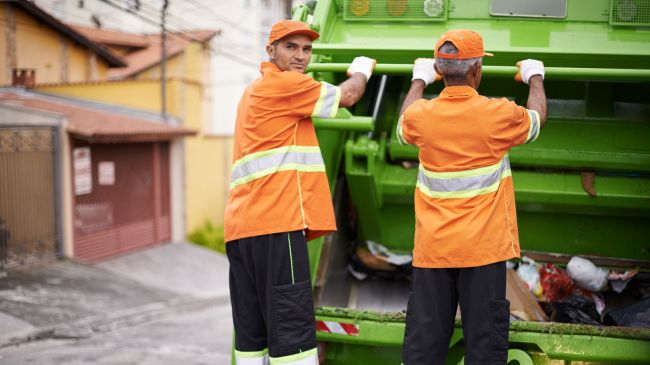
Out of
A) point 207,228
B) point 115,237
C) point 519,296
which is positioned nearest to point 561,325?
point 519,296

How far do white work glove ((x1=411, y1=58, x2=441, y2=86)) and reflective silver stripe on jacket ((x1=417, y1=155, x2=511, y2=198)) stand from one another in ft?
1.45

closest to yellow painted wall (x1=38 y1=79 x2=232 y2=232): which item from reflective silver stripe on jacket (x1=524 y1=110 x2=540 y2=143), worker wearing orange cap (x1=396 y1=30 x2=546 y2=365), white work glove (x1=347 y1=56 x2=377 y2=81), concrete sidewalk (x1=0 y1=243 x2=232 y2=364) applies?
concrete sidewalk (x1=0 y1=243 x2=232 y2=364)

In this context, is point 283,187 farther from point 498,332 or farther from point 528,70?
point 528,70

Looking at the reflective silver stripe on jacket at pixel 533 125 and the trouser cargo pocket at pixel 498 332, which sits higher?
the reflective silver stripe on jacket at pixel 533 125

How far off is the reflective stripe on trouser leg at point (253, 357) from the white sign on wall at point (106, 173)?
8169 millimetres

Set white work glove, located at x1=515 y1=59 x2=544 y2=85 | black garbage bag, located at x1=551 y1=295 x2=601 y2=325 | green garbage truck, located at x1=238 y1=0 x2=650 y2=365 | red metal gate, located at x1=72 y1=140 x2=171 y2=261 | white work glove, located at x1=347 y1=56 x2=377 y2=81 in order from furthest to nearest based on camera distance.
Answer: red metal gate, located at x1=72 y1=140 x2=171 y2=261 < green garbage truck, located at x1=238 y1=0 x2=650 y2=365 < black garbage bag, located at x1=551 y1=295 x2=601 y2=325 < white work glove, located at x1=347 y1=56 x2=377 y2=81 < white work glove, located at x1=515 y1=59 x2=544 y2=85

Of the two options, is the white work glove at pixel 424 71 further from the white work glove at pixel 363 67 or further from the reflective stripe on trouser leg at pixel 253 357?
the reflective stripe on trouser leg at pixel 253 357

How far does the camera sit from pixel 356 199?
396 cm

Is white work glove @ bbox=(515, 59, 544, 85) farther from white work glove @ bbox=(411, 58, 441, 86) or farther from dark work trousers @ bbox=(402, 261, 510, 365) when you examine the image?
dark work trousers @ bbox=(402, 261, 510, 365)

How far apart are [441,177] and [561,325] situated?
761 mm

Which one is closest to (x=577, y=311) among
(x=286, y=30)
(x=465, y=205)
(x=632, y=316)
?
(x=632, y=316)

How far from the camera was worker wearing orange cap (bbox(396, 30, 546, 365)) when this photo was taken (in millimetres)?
2723

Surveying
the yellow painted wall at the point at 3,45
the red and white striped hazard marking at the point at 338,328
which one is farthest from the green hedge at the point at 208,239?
the red and white striped hazard marking at the point at 338,328

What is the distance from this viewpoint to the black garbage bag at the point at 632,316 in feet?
10.7
